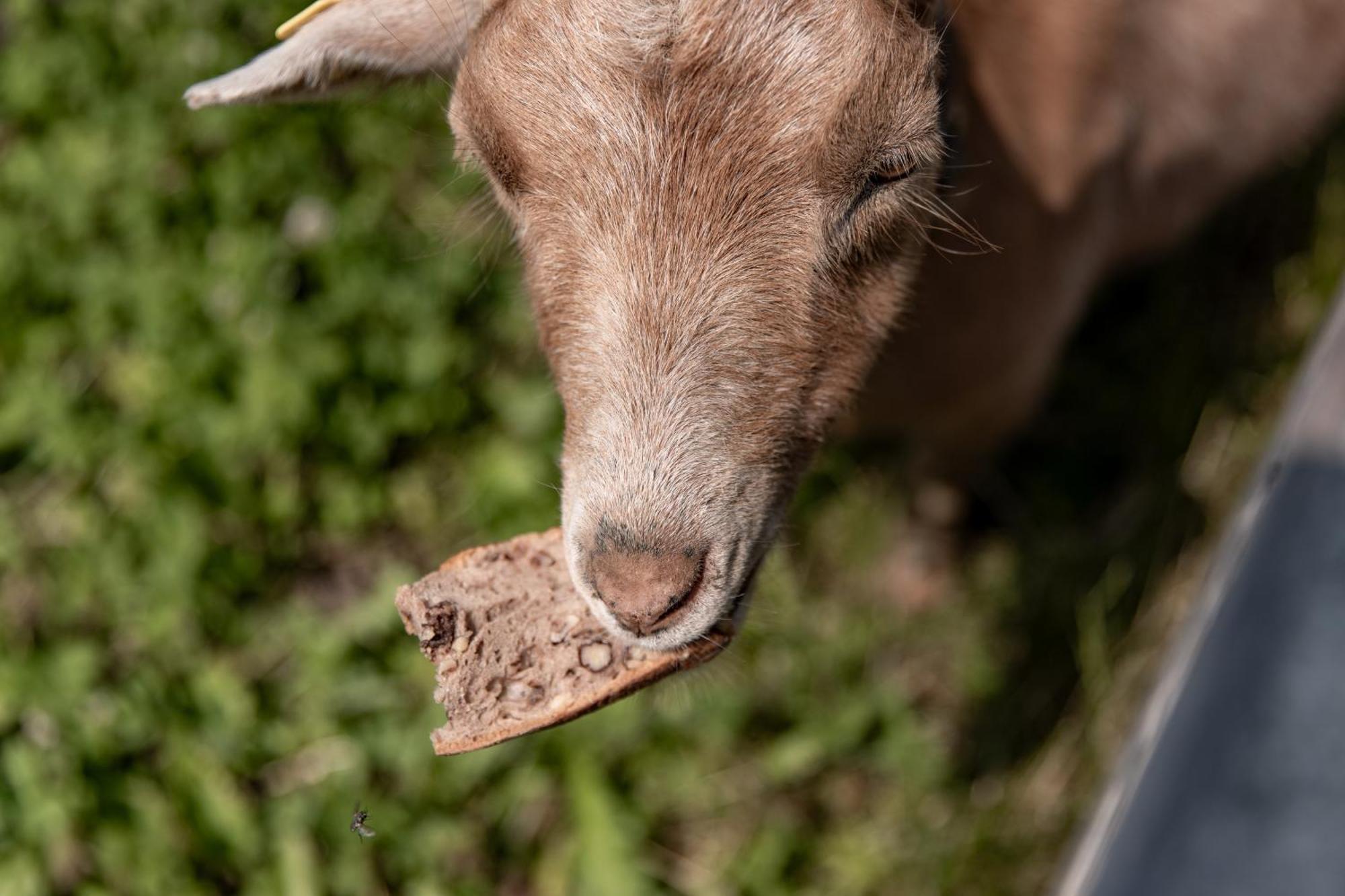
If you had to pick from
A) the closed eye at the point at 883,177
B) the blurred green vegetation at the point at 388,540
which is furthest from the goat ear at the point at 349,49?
the closed eye at the point at 883,177

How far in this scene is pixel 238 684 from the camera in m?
3.81

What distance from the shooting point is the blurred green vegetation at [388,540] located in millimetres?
3617

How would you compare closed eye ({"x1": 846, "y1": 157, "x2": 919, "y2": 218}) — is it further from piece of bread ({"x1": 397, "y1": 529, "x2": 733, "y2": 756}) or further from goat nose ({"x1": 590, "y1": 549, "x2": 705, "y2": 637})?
piece of bread ({"x1": 397, "y1": 529, "x2": 733, "y2": 756})

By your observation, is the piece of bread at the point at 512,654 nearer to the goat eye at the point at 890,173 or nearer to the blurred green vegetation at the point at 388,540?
the goat eye at the point at 890,173

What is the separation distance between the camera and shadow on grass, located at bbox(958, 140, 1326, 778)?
13.6 feet

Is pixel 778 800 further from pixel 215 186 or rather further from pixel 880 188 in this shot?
pixel 215 186

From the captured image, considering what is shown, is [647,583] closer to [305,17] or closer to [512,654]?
[512,654]

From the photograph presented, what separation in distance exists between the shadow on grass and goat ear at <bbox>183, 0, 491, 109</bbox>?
2706 millimetres

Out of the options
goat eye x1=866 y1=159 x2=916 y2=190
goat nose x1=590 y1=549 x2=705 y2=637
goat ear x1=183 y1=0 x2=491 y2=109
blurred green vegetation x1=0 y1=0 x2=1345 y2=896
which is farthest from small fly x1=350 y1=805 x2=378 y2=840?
goat eye x1=866 y1=159 x2=916 y2=190

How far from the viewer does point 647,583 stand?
2148mm

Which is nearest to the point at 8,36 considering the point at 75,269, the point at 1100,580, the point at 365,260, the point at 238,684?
the point at 75,269

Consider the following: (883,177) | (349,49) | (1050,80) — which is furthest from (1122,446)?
(349,49)

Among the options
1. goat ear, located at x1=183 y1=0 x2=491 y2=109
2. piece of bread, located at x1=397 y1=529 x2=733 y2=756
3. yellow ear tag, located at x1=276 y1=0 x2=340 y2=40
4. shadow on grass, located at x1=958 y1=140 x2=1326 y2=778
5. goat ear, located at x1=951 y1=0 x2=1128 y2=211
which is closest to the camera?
piece of bread, located at x1=397 y1=529 x2=733 y2=756

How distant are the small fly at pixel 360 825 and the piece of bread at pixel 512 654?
107 cm
